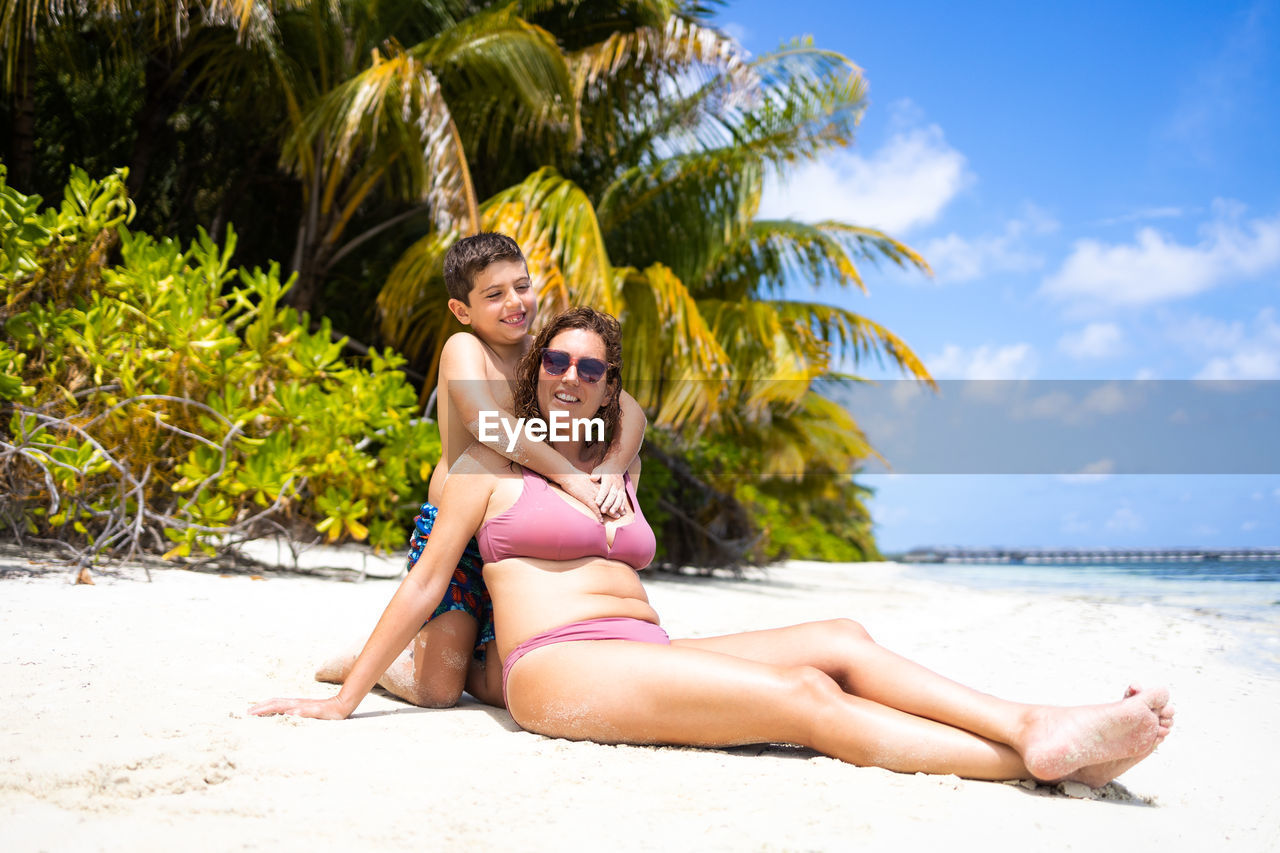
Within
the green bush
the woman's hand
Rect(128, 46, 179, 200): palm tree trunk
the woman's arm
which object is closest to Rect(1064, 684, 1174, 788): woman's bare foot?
the woman's arm

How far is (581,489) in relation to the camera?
2637 millimetres

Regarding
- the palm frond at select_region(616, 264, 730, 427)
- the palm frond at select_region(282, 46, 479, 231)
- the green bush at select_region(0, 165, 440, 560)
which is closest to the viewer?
the green bush at select_region(0, 165, 440, 560)

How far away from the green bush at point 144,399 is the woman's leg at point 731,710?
3.43 meters

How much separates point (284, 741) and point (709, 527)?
842 cm

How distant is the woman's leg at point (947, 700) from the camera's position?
209 centimetres

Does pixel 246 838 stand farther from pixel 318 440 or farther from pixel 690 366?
pixel 690 366

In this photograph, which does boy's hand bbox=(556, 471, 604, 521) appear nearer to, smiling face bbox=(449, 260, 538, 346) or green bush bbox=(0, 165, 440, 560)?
smiling face bbox=(449, 260, 538, 346)

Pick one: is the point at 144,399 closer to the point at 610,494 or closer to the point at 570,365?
the point at 570,365

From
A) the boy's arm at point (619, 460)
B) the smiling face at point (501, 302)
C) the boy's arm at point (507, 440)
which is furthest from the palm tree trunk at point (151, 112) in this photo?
the boy's arm at point (619, 460)

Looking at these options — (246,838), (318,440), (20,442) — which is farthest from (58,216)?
(246,838)

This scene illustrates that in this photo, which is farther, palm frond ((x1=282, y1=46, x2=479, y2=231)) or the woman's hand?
palm frond ((x1=282, y1=46, x2=479, y2=231))

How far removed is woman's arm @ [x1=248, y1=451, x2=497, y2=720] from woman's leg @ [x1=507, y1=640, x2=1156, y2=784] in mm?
367

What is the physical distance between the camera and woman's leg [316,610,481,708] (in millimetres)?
2904

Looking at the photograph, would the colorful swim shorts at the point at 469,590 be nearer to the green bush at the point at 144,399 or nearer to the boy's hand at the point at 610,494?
the boy's hand at the point at 610,494
